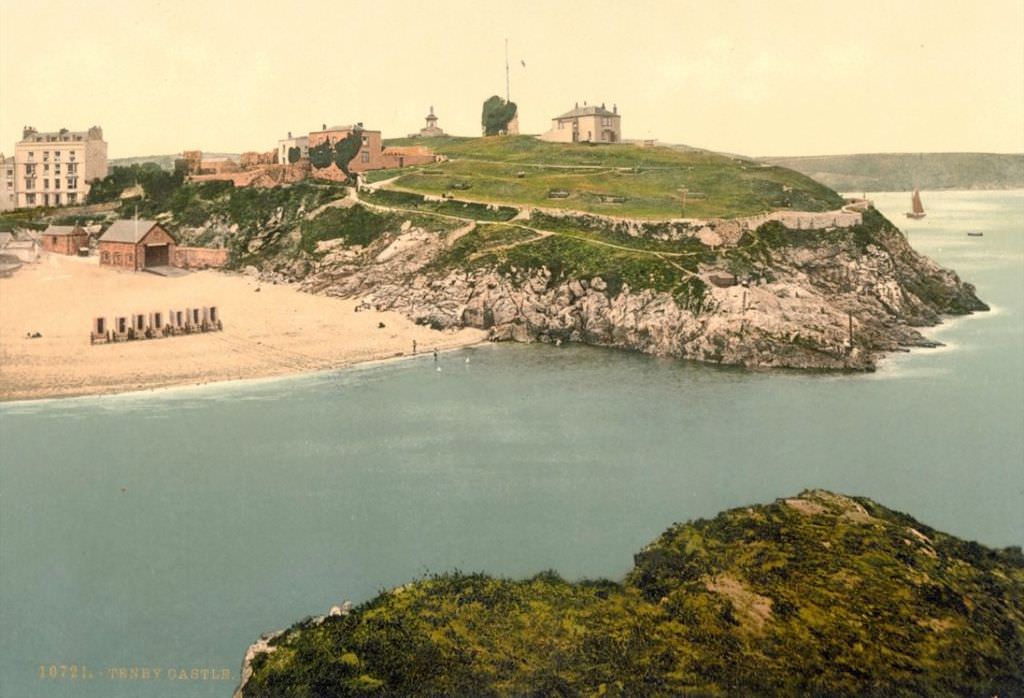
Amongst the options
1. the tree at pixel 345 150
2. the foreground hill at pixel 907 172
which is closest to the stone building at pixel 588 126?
the tree at pixel 345 150

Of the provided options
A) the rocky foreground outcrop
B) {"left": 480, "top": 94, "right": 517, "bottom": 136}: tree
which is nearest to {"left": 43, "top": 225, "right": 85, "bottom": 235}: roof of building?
the rocky foreground outcrop

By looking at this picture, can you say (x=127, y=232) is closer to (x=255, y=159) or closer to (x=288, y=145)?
(x=255, y=159)

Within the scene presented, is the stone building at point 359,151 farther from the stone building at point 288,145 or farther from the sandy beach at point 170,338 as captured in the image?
the sandy beach at point 170,338

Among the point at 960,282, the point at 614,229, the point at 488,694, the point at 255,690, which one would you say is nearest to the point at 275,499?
the point at 255,690

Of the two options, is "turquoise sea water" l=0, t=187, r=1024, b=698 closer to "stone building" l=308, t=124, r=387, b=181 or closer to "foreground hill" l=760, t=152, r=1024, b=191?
"stone building" l=308, t=124, r=387, b=181

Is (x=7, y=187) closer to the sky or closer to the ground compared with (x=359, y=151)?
closer to the ground

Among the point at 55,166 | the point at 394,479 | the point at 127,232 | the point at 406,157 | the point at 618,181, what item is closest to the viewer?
the point at 394,479

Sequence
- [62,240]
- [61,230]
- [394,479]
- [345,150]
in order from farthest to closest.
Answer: [345,150] → [61,230] → [62,240] → [394,479]

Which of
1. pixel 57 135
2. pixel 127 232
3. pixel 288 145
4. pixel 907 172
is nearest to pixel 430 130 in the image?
pixel 288 145
